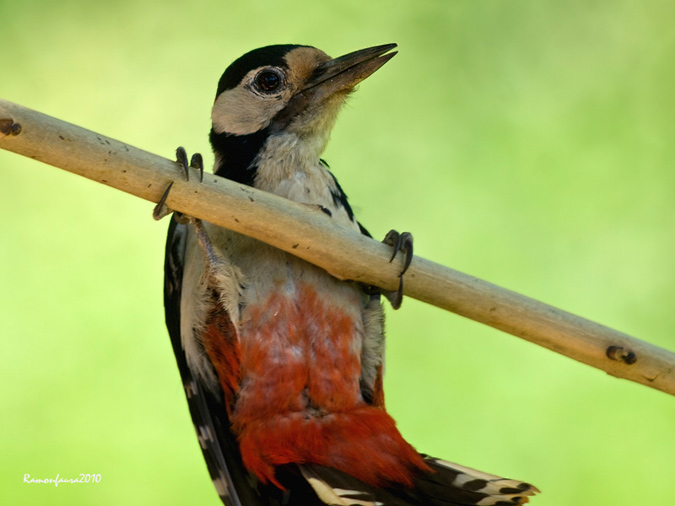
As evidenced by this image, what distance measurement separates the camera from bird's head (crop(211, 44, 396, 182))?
110 inches

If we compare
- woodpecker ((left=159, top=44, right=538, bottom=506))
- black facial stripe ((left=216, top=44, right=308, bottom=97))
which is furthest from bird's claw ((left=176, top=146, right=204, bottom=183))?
black facial stripe ((left=216, top=44, right=308, bottom=97))

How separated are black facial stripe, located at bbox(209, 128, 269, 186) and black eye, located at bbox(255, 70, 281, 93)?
143 millimetres

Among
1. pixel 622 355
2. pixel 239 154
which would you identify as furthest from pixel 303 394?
pixel 622 355

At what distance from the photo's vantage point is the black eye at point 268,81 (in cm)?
286

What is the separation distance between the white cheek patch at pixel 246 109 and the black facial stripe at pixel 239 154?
0.8 inches

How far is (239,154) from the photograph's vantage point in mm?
2820

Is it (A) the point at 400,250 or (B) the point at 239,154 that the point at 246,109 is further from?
(A) the point at 400,250

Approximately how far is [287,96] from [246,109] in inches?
5.4

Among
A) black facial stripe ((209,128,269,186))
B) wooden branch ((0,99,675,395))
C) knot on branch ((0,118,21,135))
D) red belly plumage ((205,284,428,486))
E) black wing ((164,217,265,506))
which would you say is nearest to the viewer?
knot on branch ((0,118,21,135))

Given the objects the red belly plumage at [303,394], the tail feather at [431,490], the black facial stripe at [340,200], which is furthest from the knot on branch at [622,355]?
the black facial stripe at [340,200]

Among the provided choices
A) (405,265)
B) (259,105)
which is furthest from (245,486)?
(259,105)

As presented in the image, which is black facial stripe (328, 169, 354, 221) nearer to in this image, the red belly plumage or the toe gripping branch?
the red belly plumage

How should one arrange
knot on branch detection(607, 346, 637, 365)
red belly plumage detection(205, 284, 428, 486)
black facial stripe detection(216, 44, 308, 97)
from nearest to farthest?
knot on branch detection(607, 346, 637, 365)
red belly plumage detection(205, 284, 428, 486)
black facial stripe detection(216, 44, 308, 97)

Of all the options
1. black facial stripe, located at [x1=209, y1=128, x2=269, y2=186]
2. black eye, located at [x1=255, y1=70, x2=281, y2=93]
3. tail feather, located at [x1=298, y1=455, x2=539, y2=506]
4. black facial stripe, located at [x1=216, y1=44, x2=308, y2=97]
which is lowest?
tail feather, located at [x1=298, y1=455, x2=539, y2=506]
